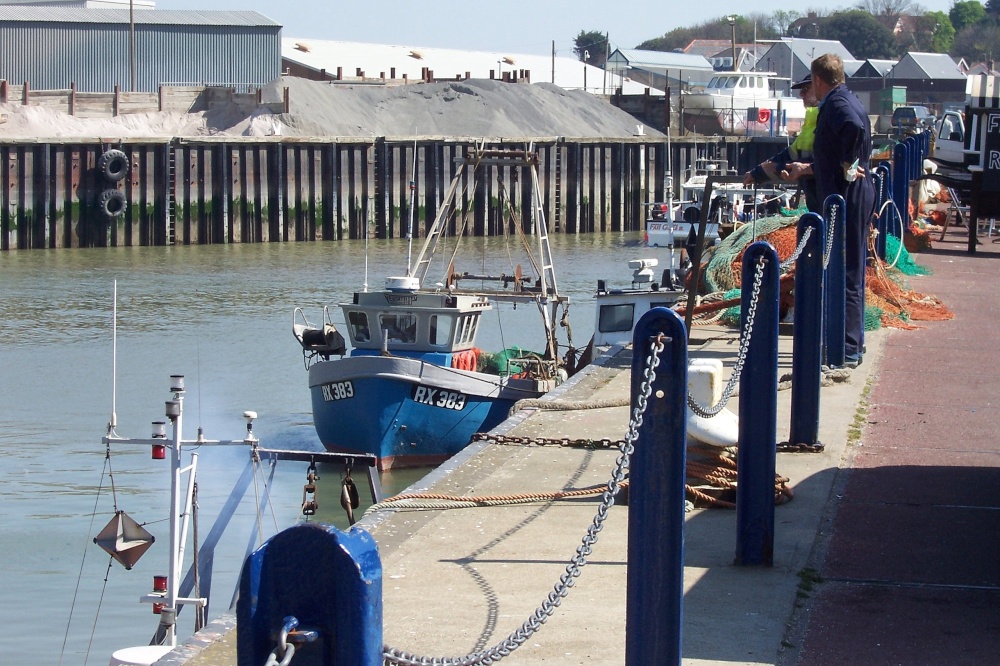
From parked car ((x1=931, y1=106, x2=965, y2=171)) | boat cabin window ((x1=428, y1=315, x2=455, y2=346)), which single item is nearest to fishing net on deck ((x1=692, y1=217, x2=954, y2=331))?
boat cabin window ((x1=428, y1=315, x2=455, y2=346))

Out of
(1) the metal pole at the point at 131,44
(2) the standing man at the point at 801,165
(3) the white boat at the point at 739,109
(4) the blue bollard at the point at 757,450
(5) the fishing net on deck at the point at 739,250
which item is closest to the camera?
(4) the blue bollard at the point at 757,450

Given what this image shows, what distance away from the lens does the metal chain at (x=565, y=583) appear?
10.1ft

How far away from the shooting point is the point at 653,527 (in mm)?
3549

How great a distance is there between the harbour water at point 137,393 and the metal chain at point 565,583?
5.46m

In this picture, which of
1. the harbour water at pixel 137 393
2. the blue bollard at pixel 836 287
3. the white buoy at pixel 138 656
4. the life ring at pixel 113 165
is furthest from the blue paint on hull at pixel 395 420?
the life ring at pixel 113 165

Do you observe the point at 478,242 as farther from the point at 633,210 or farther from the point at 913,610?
the point at 913,610

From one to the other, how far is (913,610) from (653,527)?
1.42 metres

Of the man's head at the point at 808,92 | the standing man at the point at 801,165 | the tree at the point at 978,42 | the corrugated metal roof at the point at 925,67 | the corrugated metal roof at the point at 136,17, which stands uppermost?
the tree at the point at 978,42

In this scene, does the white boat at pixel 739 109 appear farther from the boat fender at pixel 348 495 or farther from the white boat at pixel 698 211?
the boat fender at pixel 348 495

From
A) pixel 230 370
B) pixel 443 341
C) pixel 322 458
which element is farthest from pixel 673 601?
pixel 230 370

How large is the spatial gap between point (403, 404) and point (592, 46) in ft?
474

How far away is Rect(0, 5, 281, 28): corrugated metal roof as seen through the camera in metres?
63.6

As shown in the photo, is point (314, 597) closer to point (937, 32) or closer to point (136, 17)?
point (136, 17)

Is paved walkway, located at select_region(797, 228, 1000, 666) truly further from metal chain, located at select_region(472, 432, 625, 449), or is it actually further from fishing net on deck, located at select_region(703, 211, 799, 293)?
fishing net on deck, located at select_region(703, 211, 799, 293)
